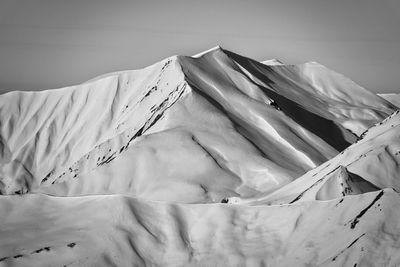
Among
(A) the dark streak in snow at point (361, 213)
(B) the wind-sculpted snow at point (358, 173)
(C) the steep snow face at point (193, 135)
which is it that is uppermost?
(A) the dark streak in snow at point (361, 213)

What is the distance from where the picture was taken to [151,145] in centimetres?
11450

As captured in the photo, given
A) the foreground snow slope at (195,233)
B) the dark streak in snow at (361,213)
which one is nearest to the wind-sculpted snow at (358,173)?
the foreground snow slope at (195,233)

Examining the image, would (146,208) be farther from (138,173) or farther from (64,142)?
(64,142)

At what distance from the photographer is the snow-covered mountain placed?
46250 millimetres

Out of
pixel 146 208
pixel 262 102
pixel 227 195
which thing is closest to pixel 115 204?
pixel 146 208

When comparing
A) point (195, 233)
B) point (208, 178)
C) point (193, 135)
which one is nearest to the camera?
point (195, 233)

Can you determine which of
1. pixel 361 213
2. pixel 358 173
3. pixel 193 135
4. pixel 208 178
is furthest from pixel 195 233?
pixel 193 135

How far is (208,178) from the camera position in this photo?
105250 mm

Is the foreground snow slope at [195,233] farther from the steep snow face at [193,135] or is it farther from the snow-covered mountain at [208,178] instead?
the steep snow face at [193,135]

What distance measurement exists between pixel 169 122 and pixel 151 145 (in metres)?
8.76

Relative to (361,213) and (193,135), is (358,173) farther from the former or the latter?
(193,135)

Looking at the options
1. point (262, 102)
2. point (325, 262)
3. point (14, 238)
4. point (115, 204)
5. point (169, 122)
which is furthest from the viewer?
point (262, 102)

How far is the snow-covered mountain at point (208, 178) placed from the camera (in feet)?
152

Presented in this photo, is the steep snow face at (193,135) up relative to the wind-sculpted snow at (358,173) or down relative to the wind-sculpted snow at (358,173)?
down
